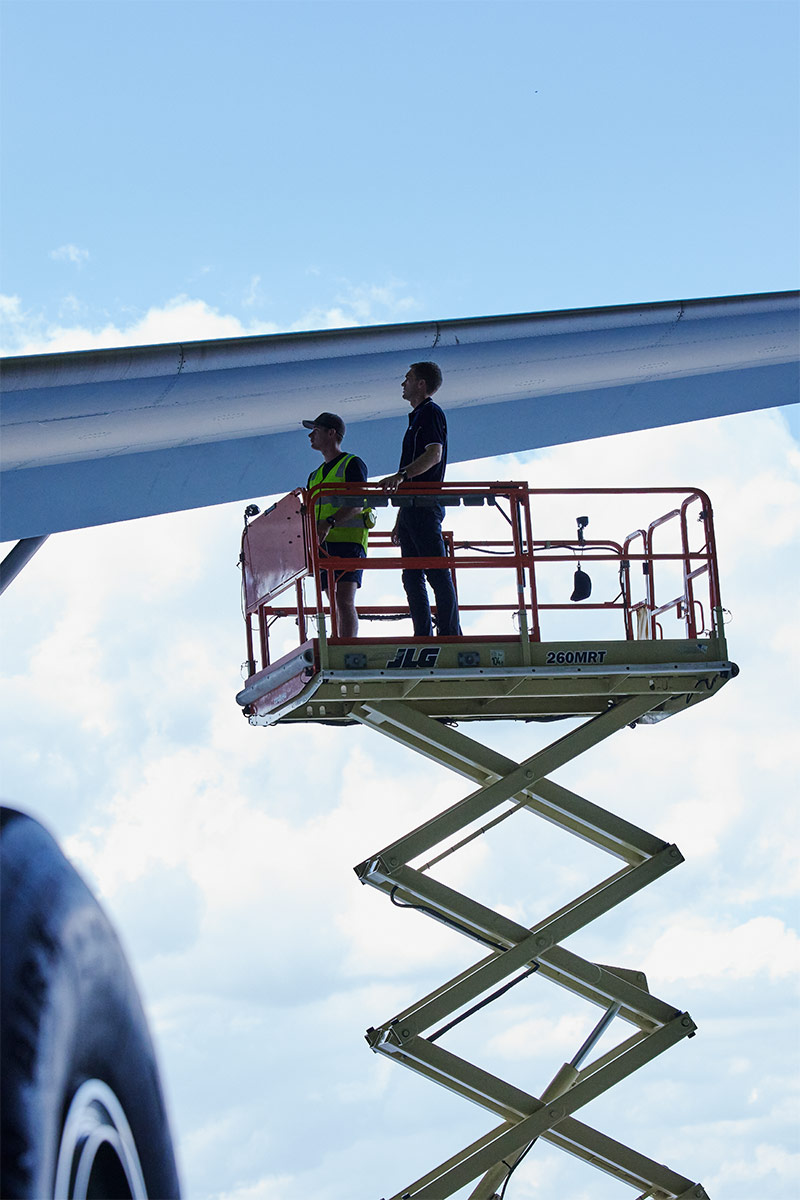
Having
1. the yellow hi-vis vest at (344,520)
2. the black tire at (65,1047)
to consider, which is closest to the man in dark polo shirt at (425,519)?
the yellow hi-vis vest at (344,520)

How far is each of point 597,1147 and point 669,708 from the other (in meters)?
3.36

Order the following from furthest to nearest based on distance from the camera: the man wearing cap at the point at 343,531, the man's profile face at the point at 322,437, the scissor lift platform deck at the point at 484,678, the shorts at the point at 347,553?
the man's profile face at the point at 322,437
the shorts at the point at 347,553
the man wearing cap at the point at 343,531
the scissor lift platform deck at the point at 484,678

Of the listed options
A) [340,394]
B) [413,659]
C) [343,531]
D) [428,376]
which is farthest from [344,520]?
[340,394]

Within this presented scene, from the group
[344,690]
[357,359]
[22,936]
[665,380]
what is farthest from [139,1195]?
[665,380]

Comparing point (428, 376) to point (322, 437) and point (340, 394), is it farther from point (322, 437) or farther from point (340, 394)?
point (340, 394)

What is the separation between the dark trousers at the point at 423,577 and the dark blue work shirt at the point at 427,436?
11.4 inches

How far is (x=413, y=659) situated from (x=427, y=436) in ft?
5.18

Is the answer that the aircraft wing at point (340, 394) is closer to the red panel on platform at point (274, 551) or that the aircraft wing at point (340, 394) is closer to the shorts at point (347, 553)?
the red panel on platform at point (274, 551)

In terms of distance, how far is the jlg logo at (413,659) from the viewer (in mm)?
9078

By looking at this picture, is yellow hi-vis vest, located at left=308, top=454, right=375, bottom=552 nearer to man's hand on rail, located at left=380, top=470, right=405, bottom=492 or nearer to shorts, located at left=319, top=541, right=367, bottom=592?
shorts, located at left=319, top=541, right=367, bottom=592

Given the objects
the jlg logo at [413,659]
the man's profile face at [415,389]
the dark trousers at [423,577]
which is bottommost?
the jlg logo at [413,659]

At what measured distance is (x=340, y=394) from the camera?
13.2 m

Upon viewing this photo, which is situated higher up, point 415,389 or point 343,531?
point 415,389

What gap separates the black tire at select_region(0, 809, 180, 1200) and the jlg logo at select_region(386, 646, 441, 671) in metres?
3.46
